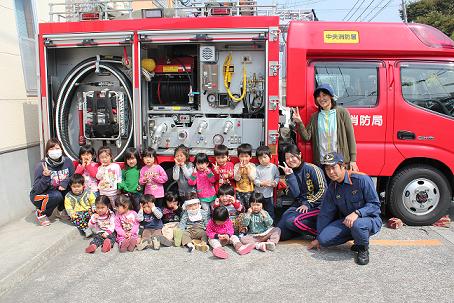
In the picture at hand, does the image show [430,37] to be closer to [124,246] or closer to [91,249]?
[124,246]

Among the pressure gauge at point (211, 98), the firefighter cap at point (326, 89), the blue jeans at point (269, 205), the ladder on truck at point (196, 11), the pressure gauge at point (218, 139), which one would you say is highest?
the ladder on truck at point (196, 11)

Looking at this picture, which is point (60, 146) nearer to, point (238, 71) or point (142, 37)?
point (142, 37)

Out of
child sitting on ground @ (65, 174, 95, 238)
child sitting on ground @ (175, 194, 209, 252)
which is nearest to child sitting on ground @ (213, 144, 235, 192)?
child sitting on ground @ (175, 194, 209, 252)

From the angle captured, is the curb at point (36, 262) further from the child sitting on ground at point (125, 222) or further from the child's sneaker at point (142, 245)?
the child's sneaker at point (142, 245)

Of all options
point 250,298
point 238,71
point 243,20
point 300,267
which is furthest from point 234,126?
point 250,298

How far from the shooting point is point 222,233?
15.5ft

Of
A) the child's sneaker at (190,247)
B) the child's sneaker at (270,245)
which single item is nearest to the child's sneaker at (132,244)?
the child's sneaker at (190,247)

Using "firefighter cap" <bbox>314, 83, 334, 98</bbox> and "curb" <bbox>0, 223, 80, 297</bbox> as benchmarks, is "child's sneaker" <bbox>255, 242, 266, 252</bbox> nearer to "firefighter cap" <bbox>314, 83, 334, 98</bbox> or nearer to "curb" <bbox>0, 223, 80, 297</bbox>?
"firefighter cap" <bbox>314, 83, 334, 98</bbox>

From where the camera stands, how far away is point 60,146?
5.53 metres

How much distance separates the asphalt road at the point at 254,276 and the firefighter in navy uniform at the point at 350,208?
0.20m

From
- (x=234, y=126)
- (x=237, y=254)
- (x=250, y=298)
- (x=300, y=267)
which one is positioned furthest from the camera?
(x=234, y=126)

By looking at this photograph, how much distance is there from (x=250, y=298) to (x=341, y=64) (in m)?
3.13

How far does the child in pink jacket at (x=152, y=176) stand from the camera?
517cm

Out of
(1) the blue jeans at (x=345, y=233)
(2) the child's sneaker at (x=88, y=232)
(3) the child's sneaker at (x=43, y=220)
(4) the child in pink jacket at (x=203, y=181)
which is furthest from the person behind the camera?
(3) the child's sneaker at (x=43, y=220)
